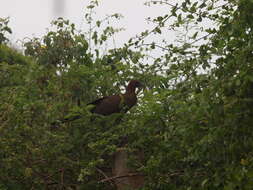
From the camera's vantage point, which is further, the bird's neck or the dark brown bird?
the bird's neck

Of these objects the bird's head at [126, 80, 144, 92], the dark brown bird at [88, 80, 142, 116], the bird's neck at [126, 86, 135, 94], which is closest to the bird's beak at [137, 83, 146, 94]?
the bird's head at [126, 80, 144, 92]

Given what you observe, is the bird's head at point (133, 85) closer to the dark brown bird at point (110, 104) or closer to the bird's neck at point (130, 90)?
the bird's neck at point (130, 90)

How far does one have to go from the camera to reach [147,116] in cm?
483

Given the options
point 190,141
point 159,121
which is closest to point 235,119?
point 190,141

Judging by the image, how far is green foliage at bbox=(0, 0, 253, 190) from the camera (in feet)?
11.5

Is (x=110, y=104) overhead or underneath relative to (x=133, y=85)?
underneath

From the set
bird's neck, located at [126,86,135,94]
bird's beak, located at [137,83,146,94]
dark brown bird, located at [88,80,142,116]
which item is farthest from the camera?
bird's beak, located at [137,83,146,94]

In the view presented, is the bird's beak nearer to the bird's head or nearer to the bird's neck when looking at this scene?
the bird's head

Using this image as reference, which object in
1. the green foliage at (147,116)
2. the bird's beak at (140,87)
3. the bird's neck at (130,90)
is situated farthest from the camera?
the bird's beak at (140,87)

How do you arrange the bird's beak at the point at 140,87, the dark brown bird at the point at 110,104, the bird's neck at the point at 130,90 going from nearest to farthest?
the dark brown bird at the point at 110,104
the bird's neck at the point at 130,90
the bird's beak at the point at 140,87

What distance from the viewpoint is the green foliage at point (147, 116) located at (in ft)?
11.5

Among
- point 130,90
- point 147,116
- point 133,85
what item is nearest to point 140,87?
point 133,85

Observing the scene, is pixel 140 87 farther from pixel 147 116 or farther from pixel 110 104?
pixel 147 116

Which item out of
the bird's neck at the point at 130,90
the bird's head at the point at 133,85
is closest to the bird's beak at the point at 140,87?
the bird's head at the point at 133,85
